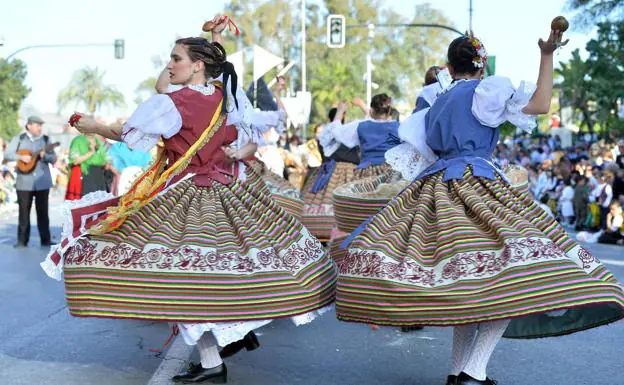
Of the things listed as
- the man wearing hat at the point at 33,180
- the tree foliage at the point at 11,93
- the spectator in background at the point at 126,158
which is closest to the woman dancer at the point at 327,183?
the spectator in background at the point at 126,158

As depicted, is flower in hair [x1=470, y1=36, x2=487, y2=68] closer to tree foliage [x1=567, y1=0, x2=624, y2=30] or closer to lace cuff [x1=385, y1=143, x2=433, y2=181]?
lace cuff [x1=385, y1=143, x2=433, y2=181]

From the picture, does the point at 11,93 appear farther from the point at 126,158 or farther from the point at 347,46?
the point at 126,158

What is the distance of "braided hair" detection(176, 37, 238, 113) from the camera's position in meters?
5.64

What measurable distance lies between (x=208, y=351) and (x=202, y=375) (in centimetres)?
12

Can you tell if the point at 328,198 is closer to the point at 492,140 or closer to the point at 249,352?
the point at 249,352

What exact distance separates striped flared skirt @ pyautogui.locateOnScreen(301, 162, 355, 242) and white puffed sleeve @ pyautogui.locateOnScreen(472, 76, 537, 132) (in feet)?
18.1

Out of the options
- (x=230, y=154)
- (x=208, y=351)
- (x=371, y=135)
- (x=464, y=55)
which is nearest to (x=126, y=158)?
(x=371, y=135)

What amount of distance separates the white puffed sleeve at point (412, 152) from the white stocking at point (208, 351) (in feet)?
4.23

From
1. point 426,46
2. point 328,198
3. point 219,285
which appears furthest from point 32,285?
point 426,46

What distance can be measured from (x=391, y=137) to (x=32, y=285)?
13.5ft

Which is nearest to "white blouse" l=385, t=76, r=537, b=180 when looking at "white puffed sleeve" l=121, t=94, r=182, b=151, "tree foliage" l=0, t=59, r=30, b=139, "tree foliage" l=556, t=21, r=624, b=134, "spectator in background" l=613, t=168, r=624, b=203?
"white puffed sleeve" l=121, t=94, r=182, b=151

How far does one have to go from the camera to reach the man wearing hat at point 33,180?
1350cm

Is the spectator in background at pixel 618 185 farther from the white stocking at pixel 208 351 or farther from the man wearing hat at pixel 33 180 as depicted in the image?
the white stocking at pixel 208 351

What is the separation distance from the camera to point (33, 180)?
1360cm
